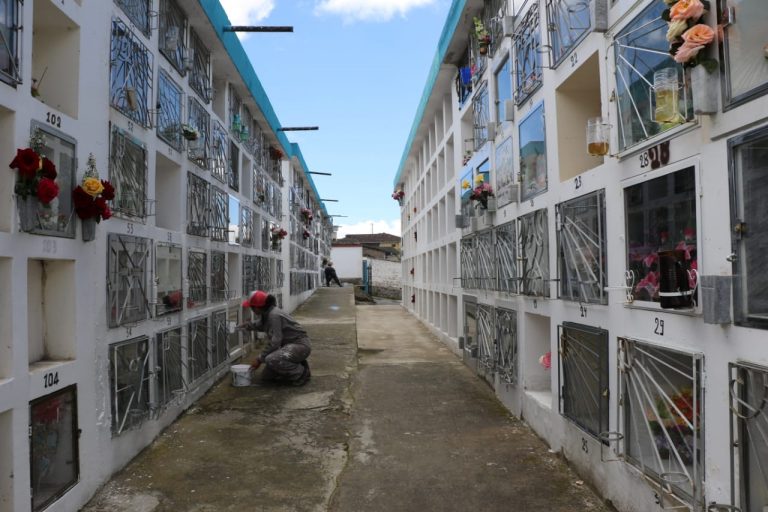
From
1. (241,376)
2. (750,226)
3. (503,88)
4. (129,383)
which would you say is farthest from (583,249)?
(241,376)

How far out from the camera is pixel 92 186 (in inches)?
149

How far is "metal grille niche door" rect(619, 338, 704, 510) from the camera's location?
9.61 ft

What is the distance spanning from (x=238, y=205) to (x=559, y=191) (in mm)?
5749

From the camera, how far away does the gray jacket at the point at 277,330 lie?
7.63 m

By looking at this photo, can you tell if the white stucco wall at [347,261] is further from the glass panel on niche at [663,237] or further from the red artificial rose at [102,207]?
the glass panel on niche at [663,237]

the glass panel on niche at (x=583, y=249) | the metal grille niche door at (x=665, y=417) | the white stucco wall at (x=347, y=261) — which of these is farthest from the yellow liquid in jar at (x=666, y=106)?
the white stucco wall at (x=347, y=261)

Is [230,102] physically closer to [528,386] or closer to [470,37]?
[470,37]

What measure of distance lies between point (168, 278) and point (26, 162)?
2.72 m

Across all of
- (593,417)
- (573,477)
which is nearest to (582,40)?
(593,417)

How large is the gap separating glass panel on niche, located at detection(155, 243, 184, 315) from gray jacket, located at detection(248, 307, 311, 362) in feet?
5.86

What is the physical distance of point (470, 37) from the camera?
8422mm

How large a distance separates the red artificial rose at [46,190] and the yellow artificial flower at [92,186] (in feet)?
1.59

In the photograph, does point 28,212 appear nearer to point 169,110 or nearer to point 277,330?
point 169,110

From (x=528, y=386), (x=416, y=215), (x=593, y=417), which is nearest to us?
(x=593, y=417)
